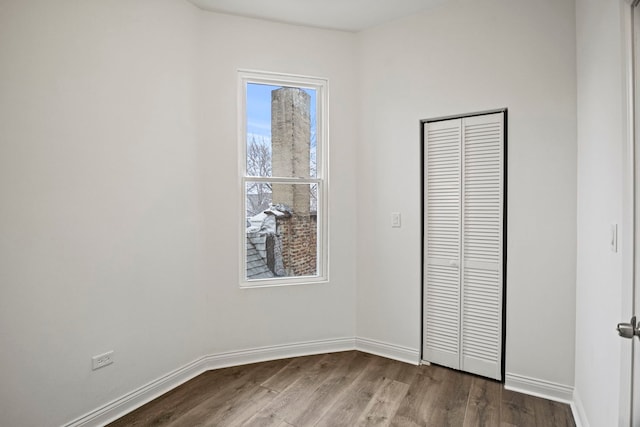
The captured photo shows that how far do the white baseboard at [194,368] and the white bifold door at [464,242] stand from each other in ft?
2.77

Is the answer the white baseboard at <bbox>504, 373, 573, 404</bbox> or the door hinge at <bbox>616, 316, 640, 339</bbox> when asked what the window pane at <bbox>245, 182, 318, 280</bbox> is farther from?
the door hinge at <bbox>616, 316, 640, 339</bbox>

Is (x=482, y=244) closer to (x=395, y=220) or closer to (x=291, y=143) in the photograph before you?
(x=395, y=220)

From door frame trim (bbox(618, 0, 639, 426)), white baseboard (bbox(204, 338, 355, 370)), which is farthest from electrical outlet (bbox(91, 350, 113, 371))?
door frame trim (bbox(618, 0, 639, 426))

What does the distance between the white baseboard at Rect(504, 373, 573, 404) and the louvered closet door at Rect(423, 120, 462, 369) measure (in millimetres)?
376

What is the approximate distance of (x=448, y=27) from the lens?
2.72 metres

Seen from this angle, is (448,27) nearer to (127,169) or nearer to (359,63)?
(359,63)

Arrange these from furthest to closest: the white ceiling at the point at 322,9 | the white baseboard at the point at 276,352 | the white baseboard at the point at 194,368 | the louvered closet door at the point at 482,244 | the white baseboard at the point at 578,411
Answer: the white baseboard at the point at 276,352, the white ceiling at the point at 322,9, the louvered closet door at the point at 482,244, the white baseboard at the point at 194,368, the white baseboard at the point at 578,411

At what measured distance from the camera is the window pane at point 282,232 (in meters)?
2.98

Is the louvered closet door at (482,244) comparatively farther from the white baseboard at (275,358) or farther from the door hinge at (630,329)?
the door hinge at (630,329)

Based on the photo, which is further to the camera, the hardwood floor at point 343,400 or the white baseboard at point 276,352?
the white baseboard at point 276,352

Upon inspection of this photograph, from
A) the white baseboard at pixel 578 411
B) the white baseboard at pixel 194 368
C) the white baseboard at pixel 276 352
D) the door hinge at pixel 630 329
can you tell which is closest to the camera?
the door hinge at pixel 630 329

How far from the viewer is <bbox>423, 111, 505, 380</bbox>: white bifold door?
8.44ft

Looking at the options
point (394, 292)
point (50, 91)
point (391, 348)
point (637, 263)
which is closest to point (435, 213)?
point (394, 292)

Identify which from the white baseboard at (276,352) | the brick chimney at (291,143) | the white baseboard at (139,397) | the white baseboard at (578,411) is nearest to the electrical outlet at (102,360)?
the white baseboard at (139,397)
